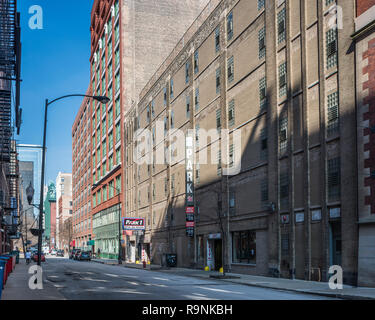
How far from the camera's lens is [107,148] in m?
90.6

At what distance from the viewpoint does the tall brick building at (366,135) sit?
2309 centimetres

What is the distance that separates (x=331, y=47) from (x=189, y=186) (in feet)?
78.3

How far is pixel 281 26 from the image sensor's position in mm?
32500

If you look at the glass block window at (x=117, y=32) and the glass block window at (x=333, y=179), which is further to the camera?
the glass block window at (x=117, y=32)

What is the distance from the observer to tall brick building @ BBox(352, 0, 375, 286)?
23.1m

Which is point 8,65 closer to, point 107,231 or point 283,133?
point 283,133

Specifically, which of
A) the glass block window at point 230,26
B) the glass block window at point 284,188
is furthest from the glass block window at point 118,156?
the glass block window at point 284,188

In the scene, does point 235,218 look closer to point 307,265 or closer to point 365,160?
point 307,265

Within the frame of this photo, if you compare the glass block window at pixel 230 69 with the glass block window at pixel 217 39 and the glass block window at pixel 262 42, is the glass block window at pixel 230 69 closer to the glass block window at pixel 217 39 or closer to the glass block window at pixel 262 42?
the glass block window at pixel 217 39

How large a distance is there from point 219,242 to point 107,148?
171ft

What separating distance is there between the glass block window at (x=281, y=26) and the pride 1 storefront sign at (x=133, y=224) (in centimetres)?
3418

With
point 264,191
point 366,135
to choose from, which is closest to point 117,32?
point 264,191

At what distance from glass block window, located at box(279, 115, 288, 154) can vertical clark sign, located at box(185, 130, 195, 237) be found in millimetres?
17066
